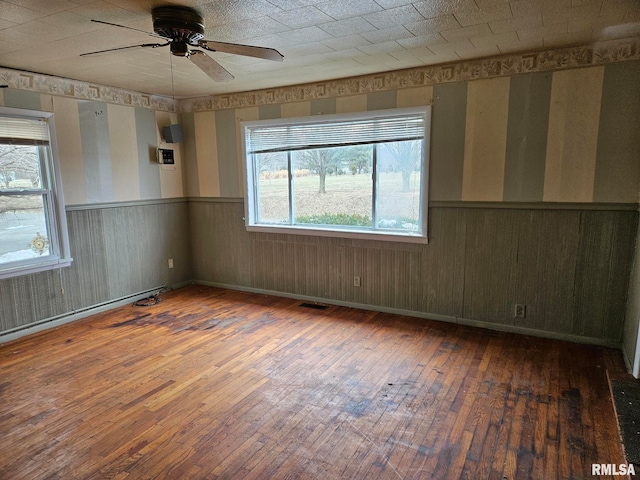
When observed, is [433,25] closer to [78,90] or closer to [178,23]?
[178,23]

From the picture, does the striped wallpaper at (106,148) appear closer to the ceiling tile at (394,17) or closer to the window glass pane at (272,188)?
the window glass pane at (272,188)

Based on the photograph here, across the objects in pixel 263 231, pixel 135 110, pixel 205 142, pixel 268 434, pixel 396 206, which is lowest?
pixel 268 434

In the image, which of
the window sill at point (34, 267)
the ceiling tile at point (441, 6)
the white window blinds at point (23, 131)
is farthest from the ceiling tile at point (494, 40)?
the window sill at point (34, 267)

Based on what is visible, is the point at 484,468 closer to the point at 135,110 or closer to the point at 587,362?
the point at 587,362

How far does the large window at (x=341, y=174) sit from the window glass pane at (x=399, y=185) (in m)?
0.01

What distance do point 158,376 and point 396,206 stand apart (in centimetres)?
275

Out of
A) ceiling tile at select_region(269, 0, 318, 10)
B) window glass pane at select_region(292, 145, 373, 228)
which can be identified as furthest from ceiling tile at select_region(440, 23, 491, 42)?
window glass pane at select_region(292, 145, 373, 228)

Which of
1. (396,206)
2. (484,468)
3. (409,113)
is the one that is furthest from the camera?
(396,206)

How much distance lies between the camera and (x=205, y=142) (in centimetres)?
520

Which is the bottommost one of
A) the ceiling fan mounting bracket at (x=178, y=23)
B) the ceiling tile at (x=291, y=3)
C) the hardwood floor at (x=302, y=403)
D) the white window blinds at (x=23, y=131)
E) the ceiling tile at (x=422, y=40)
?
the hardwood floor at (x=302, y=403)

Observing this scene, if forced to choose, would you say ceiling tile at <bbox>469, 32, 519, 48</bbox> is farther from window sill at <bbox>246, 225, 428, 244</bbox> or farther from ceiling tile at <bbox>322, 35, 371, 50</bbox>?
window sill at <bbox>246, 225, 428, 244</bbox>

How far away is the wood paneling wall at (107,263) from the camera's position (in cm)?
382

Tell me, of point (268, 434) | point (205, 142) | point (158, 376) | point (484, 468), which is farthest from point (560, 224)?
point (205, 142)

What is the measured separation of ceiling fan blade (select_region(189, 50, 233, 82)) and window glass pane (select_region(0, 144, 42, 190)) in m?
2.23
